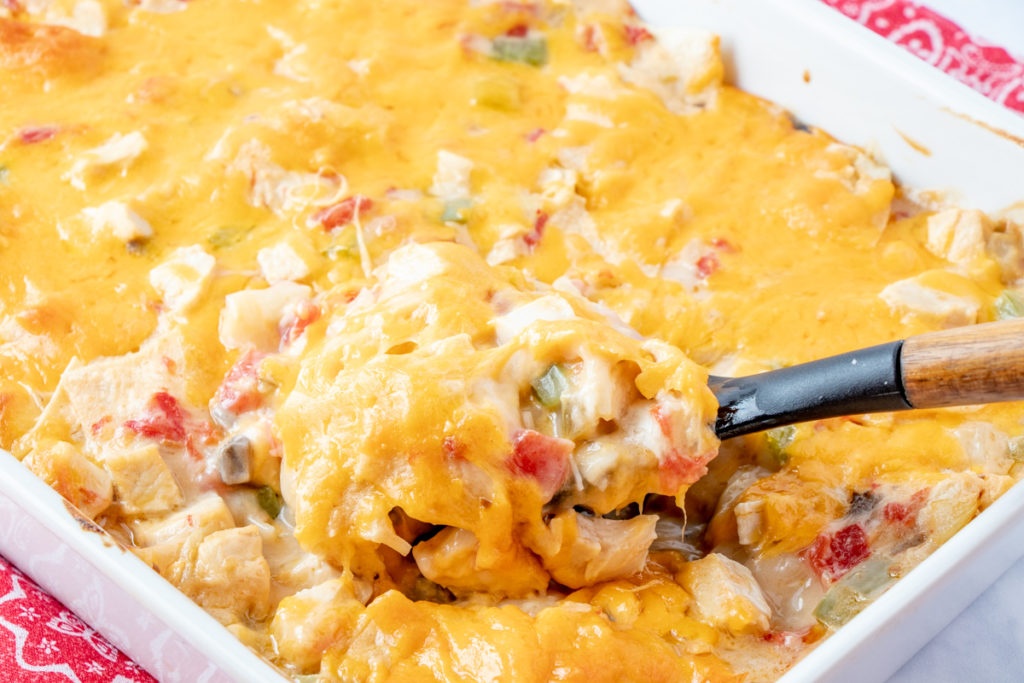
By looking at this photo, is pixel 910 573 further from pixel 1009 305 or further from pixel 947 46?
pixel 947 46

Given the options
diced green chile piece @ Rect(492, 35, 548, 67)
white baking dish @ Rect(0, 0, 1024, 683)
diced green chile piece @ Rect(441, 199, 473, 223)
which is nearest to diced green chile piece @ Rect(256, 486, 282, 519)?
white baking dish @ Rect(0, 0, 1024, 683)

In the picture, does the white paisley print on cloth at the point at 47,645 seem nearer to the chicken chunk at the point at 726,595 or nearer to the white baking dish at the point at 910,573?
the white baking dish at the point at 910,573

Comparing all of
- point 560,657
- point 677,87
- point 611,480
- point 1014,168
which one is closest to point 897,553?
point 611,480

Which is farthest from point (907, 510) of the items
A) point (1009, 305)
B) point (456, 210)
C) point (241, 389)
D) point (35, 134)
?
point (35, 134)

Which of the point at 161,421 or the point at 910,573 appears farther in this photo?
the point at 161,421

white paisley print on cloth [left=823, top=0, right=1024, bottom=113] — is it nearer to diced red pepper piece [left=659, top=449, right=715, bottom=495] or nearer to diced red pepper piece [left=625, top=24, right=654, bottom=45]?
diced red pepper piece [left=625, top=24, right=654, bottom=45]

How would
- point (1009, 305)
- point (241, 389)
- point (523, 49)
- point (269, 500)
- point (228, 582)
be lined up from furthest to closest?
point (523, 49)
point (1009, 305)
point (241, 389)
point (269, 500)
point (228, 582)
